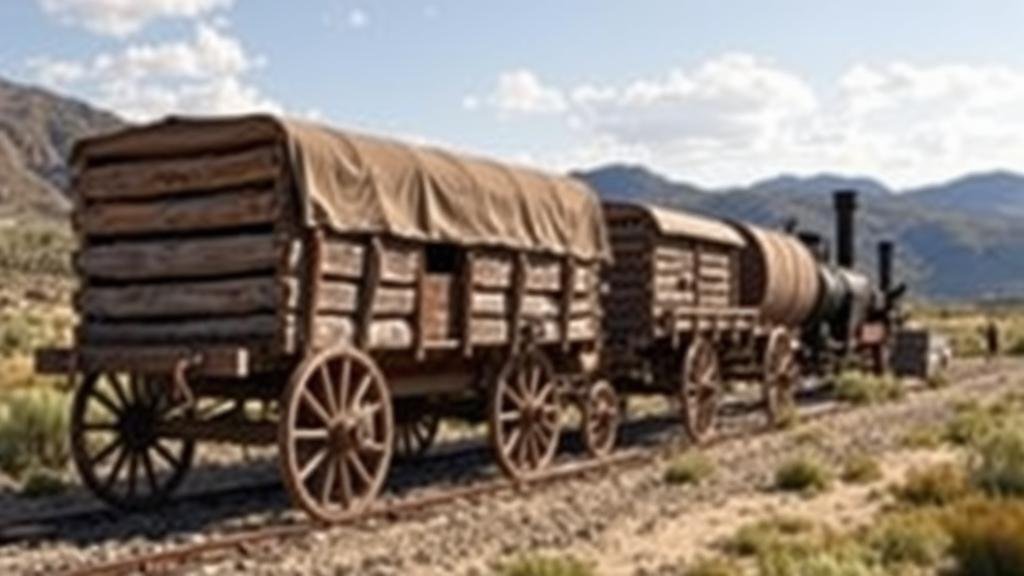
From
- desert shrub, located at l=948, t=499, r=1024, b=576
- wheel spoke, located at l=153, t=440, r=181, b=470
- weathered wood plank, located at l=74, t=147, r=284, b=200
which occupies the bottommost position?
desert shrub, located at l=948, t=499, r=1024, b=576

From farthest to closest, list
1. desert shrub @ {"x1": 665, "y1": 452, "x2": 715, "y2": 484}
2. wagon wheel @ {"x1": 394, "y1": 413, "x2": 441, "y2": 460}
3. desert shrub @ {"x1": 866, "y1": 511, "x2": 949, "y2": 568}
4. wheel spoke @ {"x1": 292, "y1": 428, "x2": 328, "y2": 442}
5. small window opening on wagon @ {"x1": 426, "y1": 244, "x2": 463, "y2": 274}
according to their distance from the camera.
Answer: wagon wheel @ {"x1": 394, "y1": 413, "x2": 441, "y2": 460} → desert shrub @ {"x1": 665, "y1": 452, "x2": 715, "y2": 484} → small window opening on wagon @ {"x1": 426, "y1": 244, "x2": 463, "y2": 274} → wheel spoke @ {"x1": 292, "y1": 428, "x2": 328, "y2": 442} → desert shrub @ {"x1": 866, "y1": 511, "x2": 949, "y2": 568}

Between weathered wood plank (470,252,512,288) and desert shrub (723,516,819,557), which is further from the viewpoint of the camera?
weathered wood plank (470,252,512,288)

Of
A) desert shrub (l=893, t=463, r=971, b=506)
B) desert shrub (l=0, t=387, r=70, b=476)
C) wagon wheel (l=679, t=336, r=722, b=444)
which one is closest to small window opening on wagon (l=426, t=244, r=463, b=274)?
desert shrub (l=893, t=463, r=971, b=506)

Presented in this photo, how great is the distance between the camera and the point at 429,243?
54.2 feet

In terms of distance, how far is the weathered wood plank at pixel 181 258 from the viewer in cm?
1443

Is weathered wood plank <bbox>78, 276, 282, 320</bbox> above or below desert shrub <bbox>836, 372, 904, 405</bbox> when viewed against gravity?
above

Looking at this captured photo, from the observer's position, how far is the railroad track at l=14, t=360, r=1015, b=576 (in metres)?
12.2

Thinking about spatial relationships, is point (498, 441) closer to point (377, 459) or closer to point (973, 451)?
point (377, 459)

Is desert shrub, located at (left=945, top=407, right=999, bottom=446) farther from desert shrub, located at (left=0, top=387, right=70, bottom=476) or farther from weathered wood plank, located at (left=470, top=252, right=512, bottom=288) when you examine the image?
desert shrub, located at (left=0, top=387, right=70, bottom=476)

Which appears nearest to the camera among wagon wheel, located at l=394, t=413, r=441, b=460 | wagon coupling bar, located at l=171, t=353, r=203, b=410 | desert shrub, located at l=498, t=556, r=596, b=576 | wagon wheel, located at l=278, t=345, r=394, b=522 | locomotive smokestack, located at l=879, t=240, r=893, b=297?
desert shrub, located at l=498, t=556, r=596, b=576

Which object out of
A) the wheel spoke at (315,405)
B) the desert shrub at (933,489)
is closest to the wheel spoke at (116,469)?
the wheel spoke at (315,405)

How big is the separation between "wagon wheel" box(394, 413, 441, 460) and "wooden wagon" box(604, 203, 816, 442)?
2.83 meters

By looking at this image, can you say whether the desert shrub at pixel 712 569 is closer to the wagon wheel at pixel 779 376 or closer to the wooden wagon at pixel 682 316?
the wooden wagon at pixel 682 316

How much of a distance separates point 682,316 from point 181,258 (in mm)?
10073
